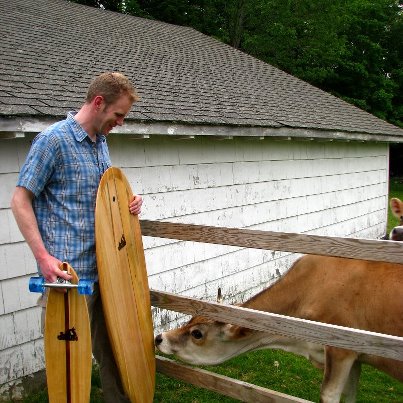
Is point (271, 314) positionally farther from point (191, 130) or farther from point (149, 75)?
point (149, 75)

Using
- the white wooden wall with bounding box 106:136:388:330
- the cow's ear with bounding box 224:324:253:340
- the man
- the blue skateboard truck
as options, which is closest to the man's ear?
the man

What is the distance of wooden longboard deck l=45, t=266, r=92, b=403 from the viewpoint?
9.98 ft

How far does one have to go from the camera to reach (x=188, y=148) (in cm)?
683

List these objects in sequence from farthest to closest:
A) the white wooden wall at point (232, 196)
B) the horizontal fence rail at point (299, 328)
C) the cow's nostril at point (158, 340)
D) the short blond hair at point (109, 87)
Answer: the white wooden wall at point (232, 196) → the cow's nostril at point (158, 340) → the short blond hair at point (109, 87) → the horizontal fence rail at point (299, 328)

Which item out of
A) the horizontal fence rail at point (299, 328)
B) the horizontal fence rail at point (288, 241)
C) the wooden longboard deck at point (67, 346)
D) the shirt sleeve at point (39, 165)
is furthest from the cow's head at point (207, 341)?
the shirt sleeve at point (39, 165)

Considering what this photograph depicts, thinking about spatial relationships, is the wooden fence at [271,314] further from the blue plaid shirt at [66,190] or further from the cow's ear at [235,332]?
the blue plaid shirt at [66,190]

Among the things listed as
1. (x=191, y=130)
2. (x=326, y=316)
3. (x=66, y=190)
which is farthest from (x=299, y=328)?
(x=191, y=130)

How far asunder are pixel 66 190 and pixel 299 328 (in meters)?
1.54

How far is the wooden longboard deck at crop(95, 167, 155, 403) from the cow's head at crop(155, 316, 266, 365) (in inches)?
6.3

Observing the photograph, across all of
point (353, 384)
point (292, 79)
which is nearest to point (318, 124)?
point (292, 79)

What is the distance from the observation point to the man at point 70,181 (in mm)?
2992

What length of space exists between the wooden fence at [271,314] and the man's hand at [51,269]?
106 cm

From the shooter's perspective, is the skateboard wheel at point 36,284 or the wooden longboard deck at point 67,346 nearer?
the skateboard wheel at point 36,284

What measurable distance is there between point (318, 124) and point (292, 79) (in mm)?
4535
